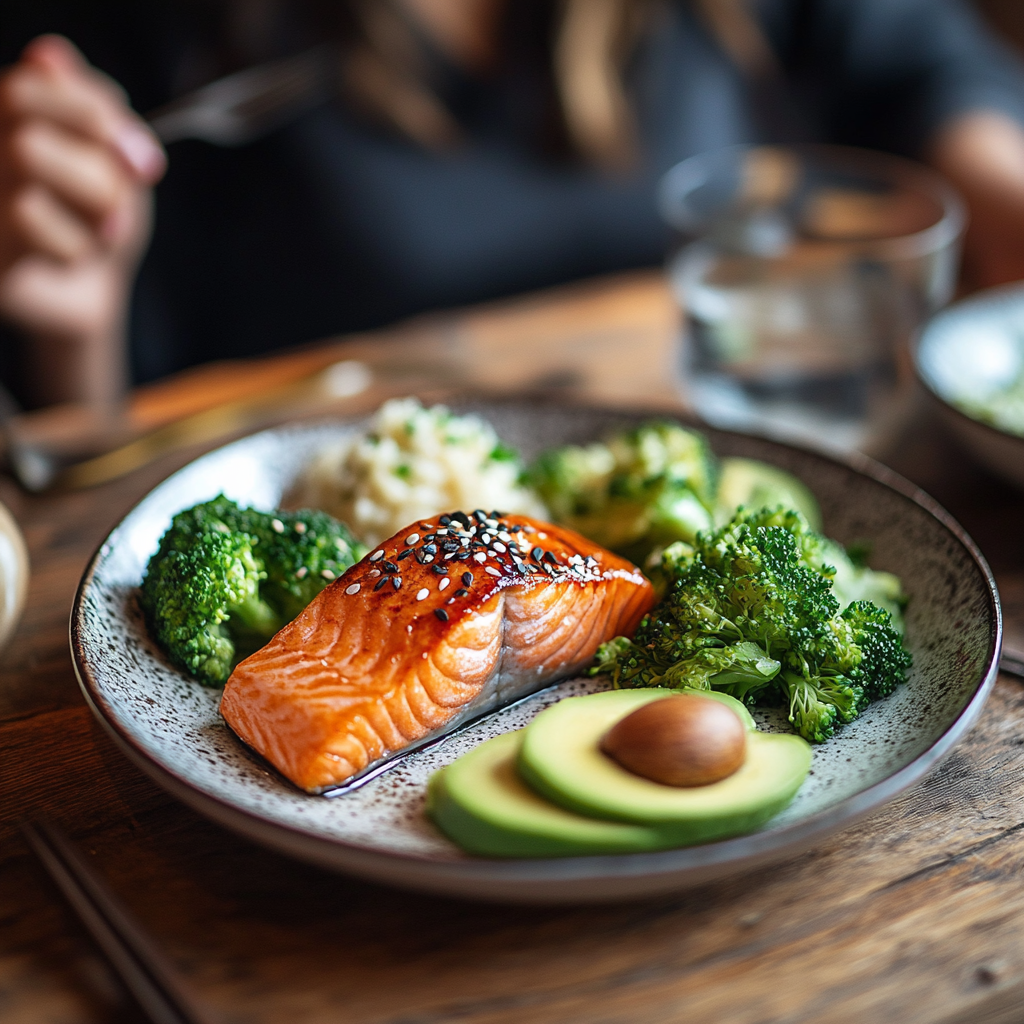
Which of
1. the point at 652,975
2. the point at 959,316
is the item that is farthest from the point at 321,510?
the point at 959,316

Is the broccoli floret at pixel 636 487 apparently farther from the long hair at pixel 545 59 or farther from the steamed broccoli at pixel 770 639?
the long hair at pixel 545 59

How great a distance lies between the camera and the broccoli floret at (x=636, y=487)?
2172 millimetres

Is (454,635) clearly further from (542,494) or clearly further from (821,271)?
(821,271)

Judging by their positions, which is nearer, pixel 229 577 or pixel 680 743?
pixel 680 743

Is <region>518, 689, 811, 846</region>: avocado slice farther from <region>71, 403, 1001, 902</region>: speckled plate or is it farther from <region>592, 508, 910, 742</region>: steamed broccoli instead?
<region>592, 508, 910, 742</region>: steamed broccoli

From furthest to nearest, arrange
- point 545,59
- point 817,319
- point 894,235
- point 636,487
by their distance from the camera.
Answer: point 545,59 < point 894,235 < point 817,319 < point 636,487

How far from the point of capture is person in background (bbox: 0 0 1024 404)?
14.4ft

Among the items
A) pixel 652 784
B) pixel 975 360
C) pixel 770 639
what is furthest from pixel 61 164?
pixel 975 360

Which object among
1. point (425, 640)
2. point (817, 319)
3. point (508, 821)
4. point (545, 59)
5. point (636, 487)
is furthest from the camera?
point (545, 59)

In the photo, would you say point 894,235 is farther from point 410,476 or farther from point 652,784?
point 652,784

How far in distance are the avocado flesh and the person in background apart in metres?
3.18

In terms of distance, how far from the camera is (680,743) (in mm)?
1391

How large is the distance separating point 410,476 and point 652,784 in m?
1.10

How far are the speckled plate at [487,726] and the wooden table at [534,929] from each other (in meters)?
0.13
